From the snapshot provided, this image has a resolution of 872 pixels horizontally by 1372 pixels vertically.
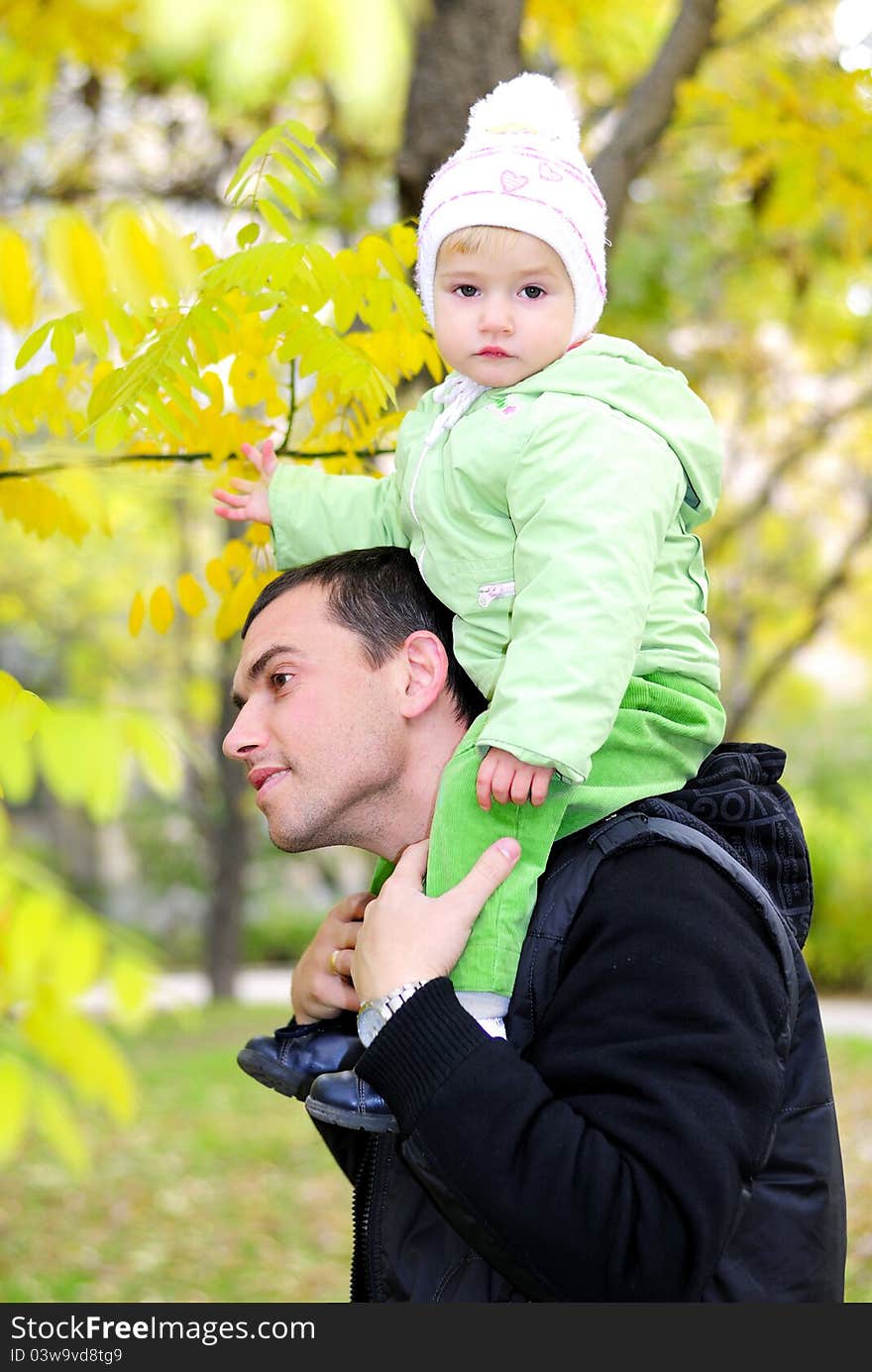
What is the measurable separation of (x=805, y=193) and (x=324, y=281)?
330 centimetres

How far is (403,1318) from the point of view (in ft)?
5.85

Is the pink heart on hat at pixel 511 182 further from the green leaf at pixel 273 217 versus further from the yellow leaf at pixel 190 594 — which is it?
the yellow leaf at pixel 190 594

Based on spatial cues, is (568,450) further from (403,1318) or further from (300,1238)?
(300,1238)

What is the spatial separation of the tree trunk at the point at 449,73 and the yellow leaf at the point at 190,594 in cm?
154

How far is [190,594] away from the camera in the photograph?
2.61 metres

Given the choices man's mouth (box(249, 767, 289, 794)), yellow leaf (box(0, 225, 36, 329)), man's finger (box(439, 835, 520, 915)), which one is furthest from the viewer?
man's mouth (box(249, 767, 289, 794))

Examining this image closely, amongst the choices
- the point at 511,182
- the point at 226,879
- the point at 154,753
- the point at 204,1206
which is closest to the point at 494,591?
the point at 511,182

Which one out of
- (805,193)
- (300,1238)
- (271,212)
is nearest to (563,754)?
(271,212)

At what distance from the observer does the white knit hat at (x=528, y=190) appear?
2152mm

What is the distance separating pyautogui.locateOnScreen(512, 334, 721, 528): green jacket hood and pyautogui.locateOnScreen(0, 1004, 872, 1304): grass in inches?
203

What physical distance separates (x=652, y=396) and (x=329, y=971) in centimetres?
107

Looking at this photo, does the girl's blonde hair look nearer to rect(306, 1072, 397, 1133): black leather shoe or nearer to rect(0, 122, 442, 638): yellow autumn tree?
rect(0, 122, 442, 638): yellow autumn tree

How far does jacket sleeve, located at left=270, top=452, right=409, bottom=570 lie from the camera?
2430 mm

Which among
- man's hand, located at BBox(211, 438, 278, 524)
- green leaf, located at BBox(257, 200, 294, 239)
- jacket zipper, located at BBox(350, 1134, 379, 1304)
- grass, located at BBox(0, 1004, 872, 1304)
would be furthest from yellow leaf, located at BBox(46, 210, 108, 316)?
grass, located at BBox(0, 1004, 872, 1304)
